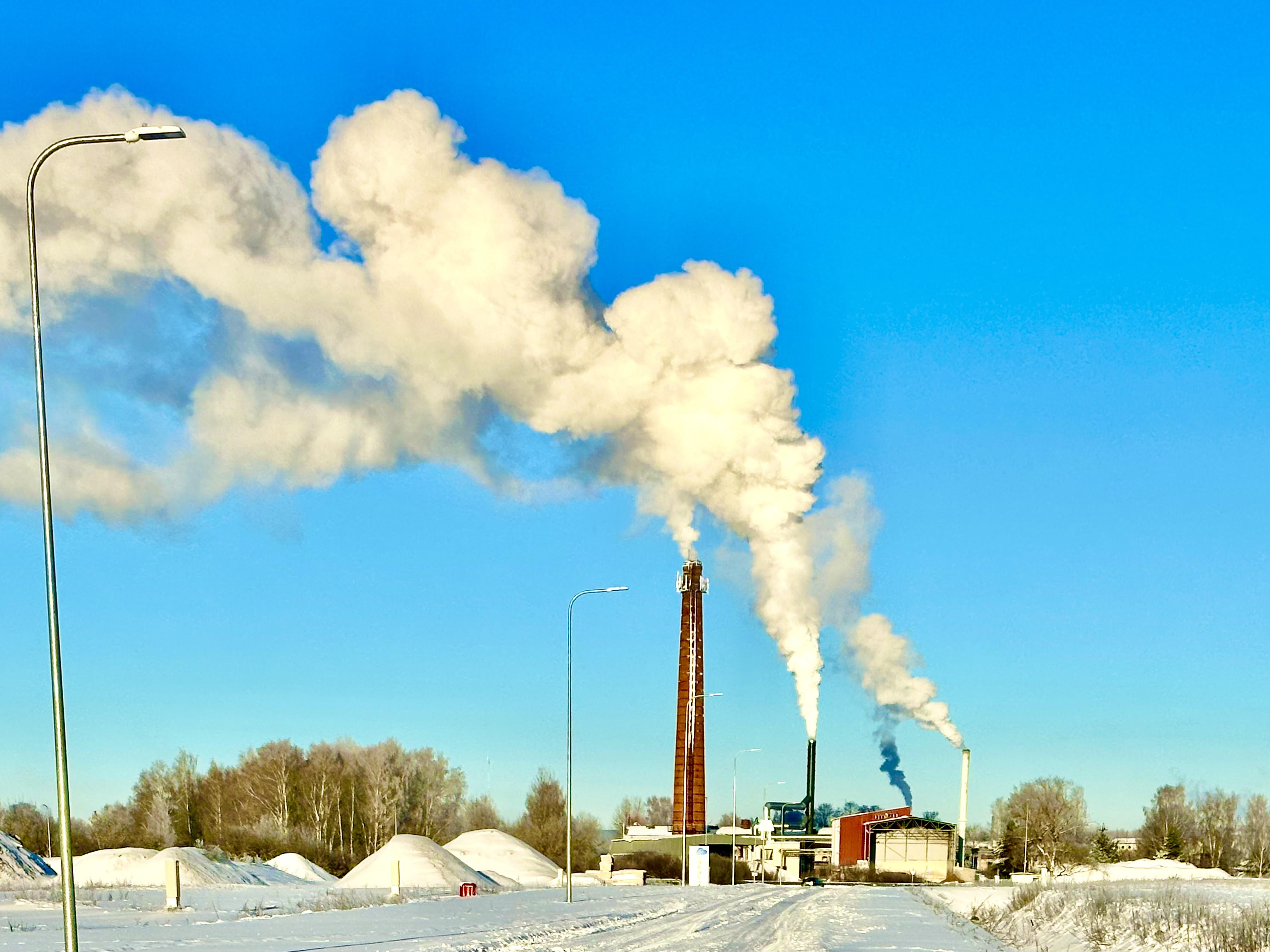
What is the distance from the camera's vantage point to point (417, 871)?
64000mm

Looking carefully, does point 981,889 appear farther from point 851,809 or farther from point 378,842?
point 851,809

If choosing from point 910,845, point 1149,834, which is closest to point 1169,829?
point 1149,834

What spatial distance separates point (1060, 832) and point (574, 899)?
96842 millimetres

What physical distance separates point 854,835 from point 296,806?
43263mm

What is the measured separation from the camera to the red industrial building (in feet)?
371

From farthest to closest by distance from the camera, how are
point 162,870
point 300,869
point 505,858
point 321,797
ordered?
point 321,797
point 505,858
point 300,869
point 162,870

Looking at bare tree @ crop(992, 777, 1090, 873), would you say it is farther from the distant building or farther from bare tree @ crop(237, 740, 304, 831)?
bare tree @ crop(237, 740, 304, 831)

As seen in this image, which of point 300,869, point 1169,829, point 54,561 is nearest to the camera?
point 54,561

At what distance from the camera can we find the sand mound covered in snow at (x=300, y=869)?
233 ft

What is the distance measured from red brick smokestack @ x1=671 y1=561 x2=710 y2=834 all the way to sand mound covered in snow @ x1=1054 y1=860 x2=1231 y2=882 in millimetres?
25781

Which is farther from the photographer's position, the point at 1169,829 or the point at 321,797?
the point at 1169,829

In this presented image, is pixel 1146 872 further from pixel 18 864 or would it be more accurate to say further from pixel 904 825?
pixel 18 864

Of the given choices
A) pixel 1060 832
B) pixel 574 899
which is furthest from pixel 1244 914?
pixel 1060 832

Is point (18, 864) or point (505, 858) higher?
point (18, 864)
